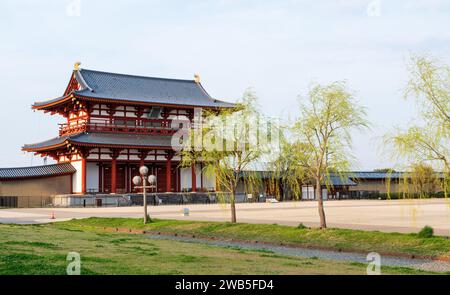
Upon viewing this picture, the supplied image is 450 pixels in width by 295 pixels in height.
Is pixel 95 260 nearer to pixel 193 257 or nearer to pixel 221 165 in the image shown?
pixel 193 257

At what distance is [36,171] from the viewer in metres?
57.7

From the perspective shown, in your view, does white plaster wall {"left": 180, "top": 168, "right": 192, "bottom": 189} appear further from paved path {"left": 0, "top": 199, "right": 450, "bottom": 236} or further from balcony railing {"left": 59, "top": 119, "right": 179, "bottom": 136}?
paved path {"left": 0, "top": 199, "right": 450, "bottom": 236}

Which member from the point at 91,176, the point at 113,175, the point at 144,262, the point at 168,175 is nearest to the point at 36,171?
the point at 91,176

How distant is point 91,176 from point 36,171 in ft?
18.8

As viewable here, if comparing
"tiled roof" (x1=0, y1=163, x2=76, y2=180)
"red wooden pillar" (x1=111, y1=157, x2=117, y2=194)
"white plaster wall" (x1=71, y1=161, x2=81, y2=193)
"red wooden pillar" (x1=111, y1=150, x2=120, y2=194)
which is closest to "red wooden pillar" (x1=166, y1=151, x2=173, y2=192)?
"red wooden pillar" (x1=111, y1=150, x2=120, y2=194)

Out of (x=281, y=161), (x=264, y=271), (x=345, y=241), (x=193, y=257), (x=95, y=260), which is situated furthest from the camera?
(x=281, y=161)

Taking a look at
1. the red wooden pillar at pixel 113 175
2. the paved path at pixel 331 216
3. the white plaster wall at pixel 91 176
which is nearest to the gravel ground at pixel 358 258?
the paved path at pixel 331 216

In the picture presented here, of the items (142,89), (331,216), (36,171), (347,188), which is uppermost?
(142,89)

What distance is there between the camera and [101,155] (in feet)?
A: 192

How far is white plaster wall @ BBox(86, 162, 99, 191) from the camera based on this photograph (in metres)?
58.0

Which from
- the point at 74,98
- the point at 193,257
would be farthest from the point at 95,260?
the point at 74,98

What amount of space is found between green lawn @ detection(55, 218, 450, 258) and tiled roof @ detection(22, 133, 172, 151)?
27.6 m

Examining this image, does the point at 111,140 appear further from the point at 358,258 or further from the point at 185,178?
the point at 358,258
